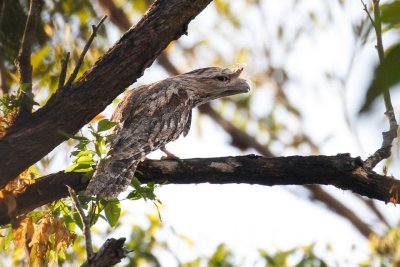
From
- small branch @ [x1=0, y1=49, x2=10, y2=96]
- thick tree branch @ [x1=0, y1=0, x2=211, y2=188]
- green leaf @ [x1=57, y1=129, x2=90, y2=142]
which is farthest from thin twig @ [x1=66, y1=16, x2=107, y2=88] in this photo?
small branch @ [x1=0, y1=49, x2=10, y2=96]

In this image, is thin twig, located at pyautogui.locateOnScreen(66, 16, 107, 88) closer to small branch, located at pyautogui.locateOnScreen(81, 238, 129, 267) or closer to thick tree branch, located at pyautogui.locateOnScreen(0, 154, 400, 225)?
thick tree branch, located at pyautogui.locateOnScreen(0, 154, 400, 225)

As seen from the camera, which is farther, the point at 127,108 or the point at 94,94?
the point at 127,108

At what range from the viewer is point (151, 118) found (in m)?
4.36

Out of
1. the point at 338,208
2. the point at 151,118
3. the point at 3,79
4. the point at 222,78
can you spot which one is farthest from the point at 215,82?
the point at 338,208

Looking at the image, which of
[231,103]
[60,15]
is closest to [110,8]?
[60,15]

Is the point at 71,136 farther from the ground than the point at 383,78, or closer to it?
farther from the ground

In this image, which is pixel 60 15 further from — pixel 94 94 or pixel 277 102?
pixel 277 102

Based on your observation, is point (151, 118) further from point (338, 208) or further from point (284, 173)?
point (338, 208)

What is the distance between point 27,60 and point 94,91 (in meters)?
0.46

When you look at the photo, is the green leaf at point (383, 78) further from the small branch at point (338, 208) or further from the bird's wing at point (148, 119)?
the small branch at point (338, 208)

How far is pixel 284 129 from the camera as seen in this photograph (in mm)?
8438

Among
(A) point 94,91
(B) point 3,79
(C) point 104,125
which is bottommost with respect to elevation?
(C) point 104,125

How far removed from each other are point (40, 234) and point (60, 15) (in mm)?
3018

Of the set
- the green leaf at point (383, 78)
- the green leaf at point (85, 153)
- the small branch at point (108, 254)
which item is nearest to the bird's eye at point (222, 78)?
the green leaf at point (85, 153)
